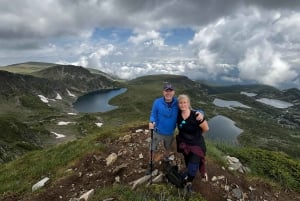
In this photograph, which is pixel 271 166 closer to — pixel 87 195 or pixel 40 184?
pixel 87 195

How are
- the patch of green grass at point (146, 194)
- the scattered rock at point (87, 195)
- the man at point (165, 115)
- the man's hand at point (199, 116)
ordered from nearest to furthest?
1. the man's hand at point (199, 116)
2. the patch of green grass at point (146, 194)
3. the man at point (165, 115)
4. the scattered rock at point (87, 195)

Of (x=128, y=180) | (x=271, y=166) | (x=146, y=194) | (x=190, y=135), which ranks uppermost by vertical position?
(x=190, y=135)

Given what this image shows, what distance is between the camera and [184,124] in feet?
38.2

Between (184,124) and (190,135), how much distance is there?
53cm

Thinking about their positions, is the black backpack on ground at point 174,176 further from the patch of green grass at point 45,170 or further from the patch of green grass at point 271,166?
the patch of green grass at point 271,166

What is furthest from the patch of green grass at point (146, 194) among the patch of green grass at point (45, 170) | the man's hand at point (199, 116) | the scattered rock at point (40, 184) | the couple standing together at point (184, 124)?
the patch of green grass at point (45, 170)

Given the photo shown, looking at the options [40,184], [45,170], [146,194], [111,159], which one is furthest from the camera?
[45,170]

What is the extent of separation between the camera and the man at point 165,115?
12.1 metres

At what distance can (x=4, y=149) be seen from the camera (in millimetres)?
61594

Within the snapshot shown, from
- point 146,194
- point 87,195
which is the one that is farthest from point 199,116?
point 87,195

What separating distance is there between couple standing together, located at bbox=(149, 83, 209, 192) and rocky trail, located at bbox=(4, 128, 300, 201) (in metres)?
1.62

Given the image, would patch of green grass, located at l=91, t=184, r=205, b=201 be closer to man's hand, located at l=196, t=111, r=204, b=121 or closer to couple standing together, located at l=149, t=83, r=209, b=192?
couple standing together, located at l=149, t=83, r=209, b=192

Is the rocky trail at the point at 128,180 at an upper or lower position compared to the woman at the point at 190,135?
lower

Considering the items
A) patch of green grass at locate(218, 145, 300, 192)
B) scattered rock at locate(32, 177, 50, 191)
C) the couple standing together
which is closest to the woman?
the couple standing together
